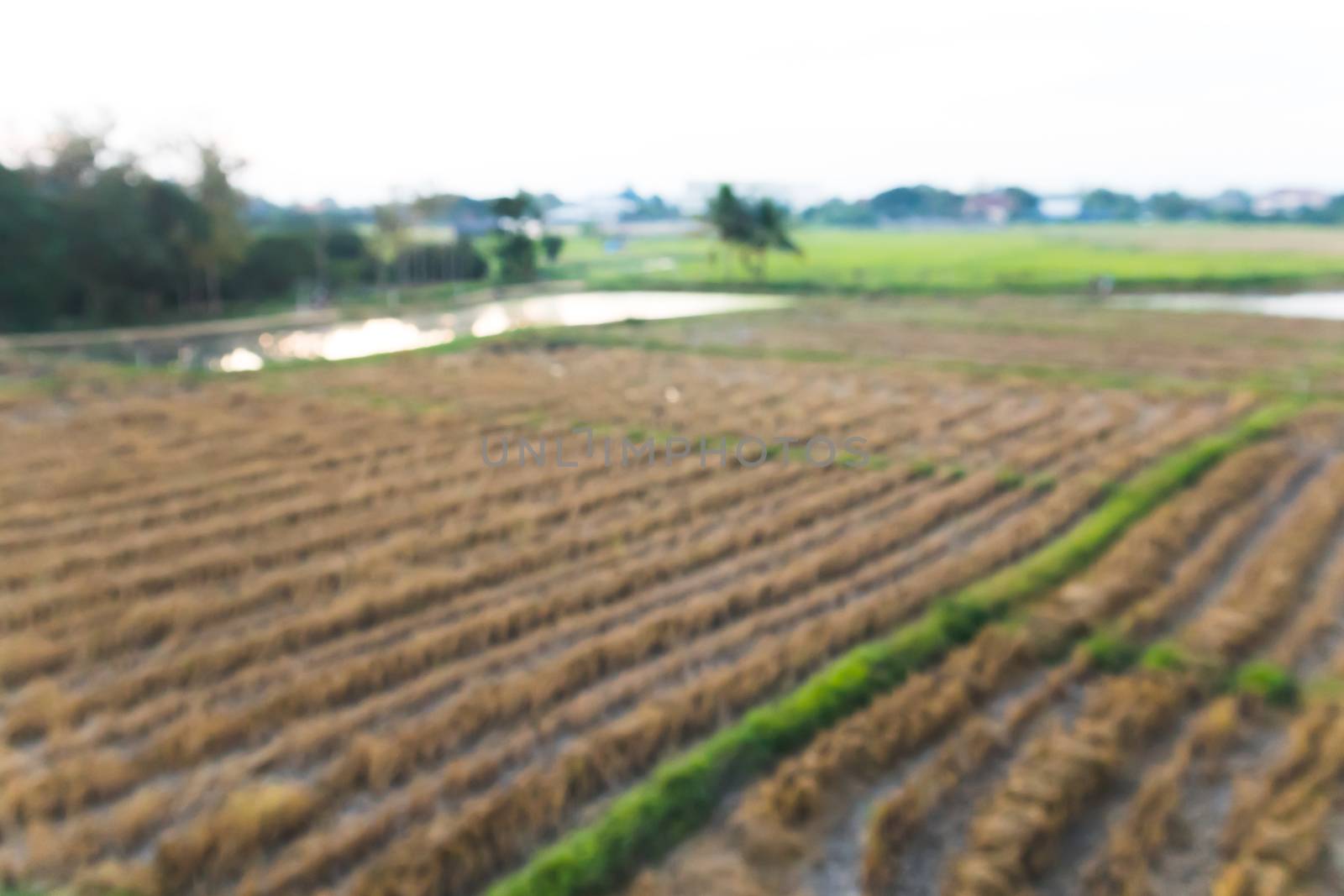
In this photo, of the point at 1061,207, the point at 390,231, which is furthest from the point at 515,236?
the point at 1061,207

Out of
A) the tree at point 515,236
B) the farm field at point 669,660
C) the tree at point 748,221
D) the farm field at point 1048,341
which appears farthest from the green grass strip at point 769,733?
the tree at point 515,236

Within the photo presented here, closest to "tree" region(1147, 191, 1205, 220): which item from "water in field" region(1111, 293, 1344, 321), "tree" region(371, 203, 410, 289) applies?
"water in field" region(1111, 293, 1344, 321)

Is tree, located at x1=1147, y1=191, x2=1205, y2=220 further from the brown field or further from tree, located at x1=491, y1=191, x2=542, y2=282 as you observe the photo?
the brown field

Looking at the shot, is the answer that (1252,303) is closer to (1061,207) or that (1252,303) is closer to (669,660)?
(669,660)

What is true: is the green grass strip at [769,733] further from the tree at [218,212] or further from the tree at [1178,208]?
the tree at [1178,208]

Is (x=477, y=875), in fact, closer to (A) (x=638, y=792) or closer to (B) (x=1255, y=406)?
(A) (x=638, y=792)

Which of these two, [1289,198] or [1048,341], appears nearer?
[1048,341]
